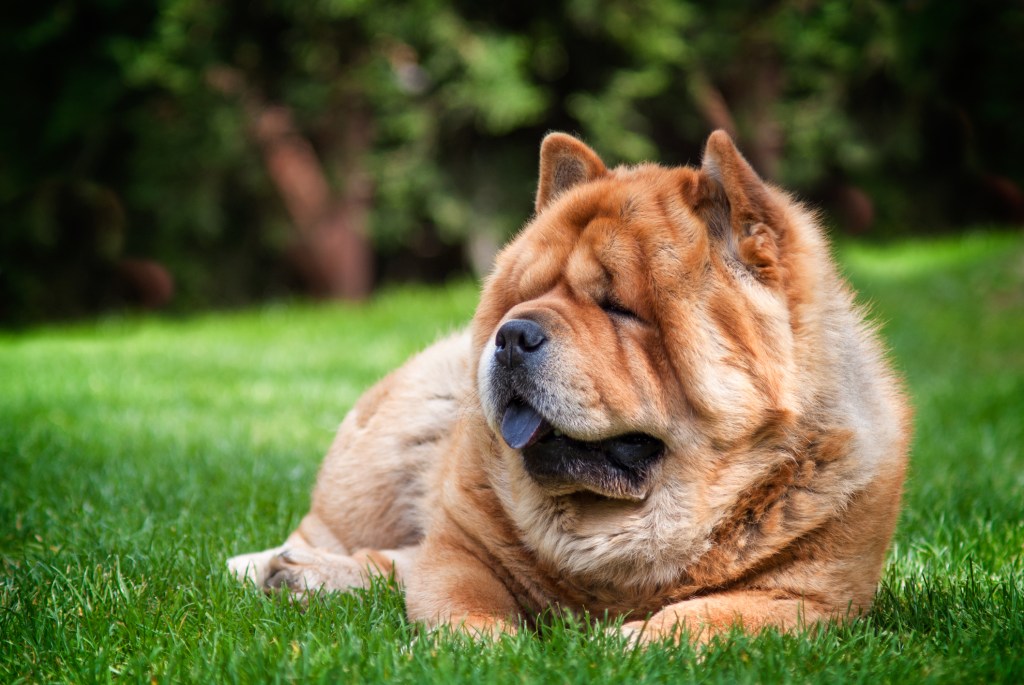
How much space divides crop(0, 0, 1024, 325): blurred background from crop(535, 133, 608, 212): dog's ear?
583cm

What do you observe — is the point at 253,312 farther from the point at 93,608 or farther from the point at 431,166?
the point at 93,608

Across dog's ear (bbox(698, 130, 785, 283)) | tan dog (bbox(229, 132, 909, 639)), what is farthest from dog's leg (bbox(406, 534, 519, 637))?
dog's ear (bbox(698, 130, 785, 283))

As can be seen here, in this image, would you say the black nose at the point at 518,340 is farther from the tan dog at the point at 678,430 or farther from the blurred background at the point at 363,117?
the blurred background at the point at 363,117

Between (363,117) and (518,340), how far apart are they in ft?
26.6

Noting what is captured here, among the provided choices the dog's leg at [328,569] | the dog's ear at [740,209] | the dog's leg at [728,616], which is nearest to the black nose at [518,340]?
the dog's ear at [740,209]

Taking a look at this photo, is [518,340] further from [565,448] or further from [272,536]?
[272,536]

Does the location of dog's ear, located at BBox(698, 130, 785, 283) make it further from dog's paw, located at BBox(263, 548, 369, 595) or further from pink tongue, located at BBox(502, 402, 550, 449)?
dog's paw, located at BBox(263, 548, 369, 595)

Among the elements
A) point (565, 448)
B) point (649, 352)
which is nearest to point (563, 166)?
point (649, 352)

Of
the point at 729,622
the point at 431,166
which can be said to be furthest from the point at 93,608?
the point at 431,166

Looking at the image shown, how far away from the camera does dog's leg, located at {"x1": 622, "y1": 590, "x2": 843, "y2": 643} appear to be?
2080mm

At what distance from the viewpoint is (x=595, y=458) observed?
7.28ft

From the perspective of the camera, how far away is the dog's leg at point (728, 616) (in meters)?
2.08

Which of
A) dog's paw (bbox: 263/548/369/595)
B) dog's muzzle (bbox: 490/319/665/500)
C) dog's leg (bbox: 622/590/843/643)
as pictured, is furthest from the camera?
dog's paw (bbox: 263/548/369/595)

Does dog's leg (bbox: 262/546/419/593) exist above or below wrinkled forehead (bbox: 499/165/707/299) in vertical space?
below
